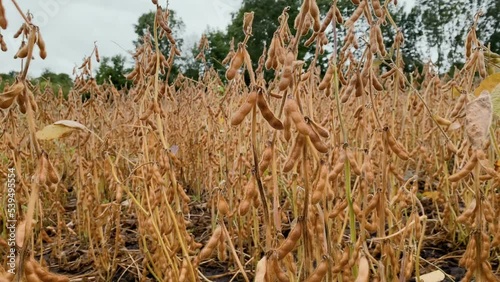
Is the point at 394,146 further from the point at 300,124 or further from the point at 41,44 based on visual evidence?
the point at 41,44

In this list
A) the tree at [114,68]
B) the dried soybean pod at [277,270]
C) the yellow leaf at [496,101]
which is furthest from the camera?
the tree at [114,68]

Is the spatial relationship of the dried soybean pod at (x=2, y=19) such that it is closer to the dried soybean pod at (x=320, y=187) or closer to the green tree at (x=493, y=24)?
the dried soybean pod at (x=320, y=187)

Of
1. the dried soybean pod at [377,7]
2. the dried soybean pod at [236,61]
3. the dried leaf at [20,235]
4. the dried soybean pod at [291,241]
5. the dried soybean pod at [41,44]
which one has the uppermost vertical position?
the dried soybean pod at [377,7]

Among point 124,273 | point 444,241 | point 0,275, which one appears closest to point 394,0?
point 0,275

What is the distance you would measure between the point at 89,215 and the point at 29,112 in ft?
4.35

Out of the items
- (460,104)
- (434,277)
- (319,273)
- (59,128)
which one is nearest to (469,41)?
(460,104)

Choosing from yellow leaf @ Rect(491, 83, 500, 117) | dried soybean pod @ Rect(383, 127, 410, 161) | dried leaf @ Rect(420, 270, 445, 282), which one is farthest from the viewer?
dried leaf @ Rect(420, 270, 445, 282)

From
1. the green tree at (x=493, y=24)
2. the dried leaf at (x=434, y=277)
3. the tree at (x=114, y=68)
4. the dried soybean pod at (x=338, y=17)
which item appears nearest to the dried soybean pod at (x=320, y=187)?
the dried soybean pod at (x=338, y=17)

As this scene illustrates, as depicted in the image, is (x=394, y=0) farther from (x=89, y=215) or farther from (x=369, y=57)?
(x=89, y=215)

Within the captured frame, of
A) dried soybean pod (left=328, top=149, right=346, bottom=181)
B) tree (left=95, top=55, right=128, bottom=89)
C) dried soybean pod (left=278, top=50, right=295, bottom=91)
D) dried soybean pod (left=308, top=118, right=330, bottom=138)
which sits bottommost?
dried soybean pod (left=328, top=149, right=346, bottom=181)

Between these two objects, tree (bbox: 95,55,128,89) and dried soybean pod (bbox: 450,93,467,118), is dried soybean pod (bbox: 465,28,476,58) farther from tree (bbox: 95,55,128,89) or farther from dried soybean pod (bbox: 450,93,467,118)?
tree (bbox: 95,55,128,89)

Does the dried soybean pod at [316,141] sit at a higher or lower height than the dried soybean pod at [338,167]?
higher

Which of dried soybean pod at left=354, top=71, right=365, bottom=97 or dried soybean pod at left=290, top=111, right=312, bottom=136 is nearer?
dried soybean pod at left=290, top=111, right=312, bottom=136

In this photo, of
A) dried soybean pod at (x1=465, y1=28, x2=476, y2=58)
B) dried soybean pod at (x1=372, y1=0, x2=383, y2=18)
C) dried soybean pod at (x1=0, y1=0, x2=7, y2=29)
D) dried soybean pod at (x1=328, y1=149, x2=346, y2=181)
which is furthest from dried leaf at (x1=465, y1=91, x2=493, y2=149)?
dried soybean pod at (x1=0, y1=0, x2=7, y2=29)
